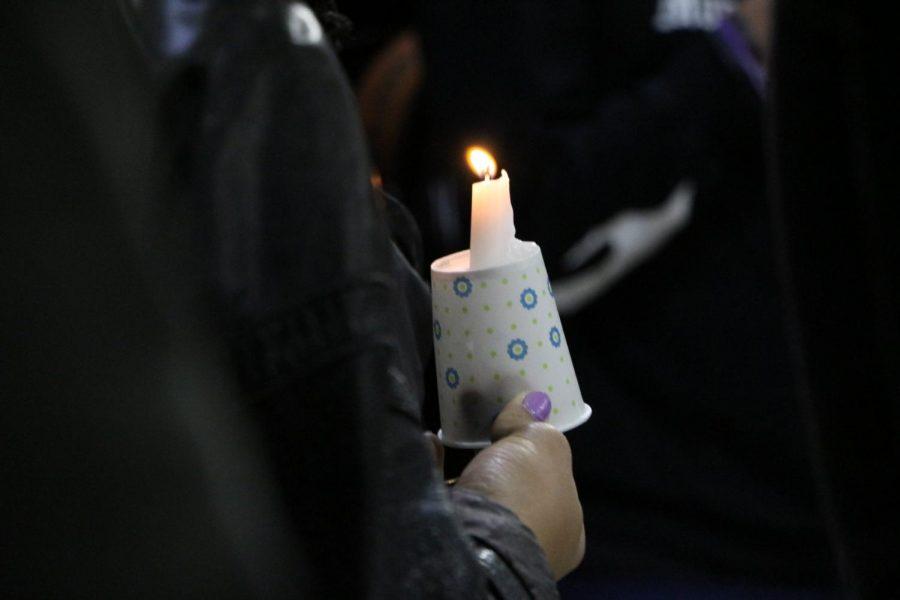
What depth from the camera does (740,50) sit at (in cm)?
278

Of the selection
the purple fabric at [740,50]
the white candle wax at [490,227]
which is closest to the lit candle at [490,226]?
the white candle wax at [490,227]

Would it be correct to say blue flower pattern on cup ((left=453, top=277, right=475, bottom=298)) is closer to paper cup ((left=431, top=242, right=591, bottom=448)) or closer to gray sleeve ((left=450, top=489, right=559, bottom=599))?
paper cup ((left=431, top=242, right=591, bottom=448))

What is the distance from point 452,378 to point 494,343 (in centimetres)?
5

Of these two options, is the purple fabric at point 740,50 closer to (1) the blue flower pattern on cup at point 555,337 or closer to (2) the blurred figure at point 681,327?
(2) the blurred figure at point 681,327

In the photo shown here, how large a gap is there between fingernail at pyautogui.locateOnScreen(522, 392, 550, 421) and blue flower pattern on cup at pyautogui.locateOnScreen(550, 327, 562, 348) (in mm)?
44

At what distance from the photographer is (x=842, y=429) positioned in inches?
34.4

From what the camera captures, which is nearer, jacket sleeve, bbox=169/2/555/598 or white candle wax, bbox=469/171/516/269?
jacket sleeve, bbox=169/2/555/598

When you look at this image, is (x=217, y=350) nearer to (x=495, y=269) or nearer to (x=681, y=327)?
(x=495, y=269)

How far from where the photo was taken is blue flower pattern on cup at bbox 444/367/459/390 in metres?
1.18

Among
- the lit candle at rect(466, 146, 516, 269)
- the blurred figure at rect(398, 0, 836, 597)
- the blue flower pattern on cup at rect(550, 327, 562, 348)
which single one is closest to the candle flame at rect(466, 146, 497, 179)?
the lit candle at rect(466, 146, 516, 269)

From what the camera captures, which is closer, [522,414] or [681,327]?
[522,414]

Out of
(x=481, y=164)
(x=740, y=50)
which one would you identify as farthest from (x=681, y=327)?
(x=481, y=164)

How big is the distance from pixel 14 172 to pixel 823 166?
494 millimetres

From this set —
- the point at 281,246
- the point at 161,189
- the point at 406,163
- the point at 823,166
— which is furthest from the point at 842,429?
the point at 406,163
